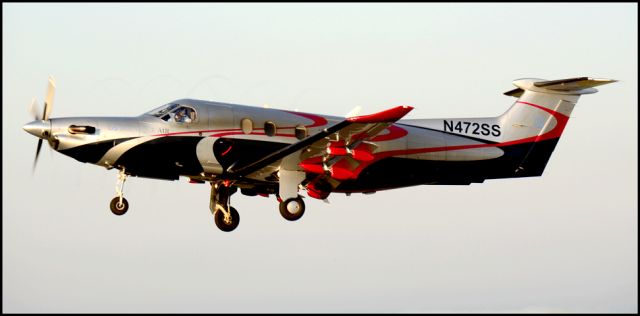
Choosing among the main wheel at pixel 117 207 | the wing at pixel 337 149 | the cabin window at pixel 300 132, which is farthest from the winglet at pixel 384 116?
the main wheel at pixel 117 207

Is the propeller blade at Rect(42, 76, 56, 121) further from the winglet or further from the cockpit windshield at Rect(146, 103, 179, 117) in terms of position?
the winglet

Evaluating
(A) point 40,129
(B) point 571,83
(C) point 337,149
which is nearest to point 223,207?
(C) point 337,149

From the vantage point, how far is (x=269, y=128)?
29.8 meters

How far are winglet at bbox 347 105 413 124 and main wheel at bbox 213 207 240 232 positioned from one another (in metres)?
5.32

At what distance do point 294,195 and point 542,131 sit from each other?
8.02 meters

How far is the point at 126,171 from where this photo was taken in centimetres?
2934

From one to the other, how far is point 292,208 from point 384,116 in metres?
4.29

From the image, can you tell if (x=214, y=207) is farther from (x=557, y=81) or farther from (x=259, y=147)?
(x=557, y=81)

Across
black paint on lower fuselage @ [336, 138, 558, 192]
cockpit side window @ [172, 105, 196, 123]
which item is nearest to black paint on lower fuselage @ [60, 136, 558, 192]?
black paint on lower fuselage @ [336, 138, 558, 192]

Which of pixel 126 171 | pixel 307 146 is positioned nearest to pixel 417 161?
pixel 307 146

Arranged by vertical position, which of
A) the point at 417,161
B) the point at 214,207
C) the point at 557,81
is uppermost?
the point at 557,81

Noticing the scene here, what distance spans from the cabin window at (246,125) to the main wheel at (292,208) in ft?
7.07

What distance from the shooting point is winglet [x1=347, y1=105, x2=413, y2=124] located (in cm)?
2672

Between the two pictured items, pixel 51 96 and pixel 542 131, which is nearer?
pixel 51 96
